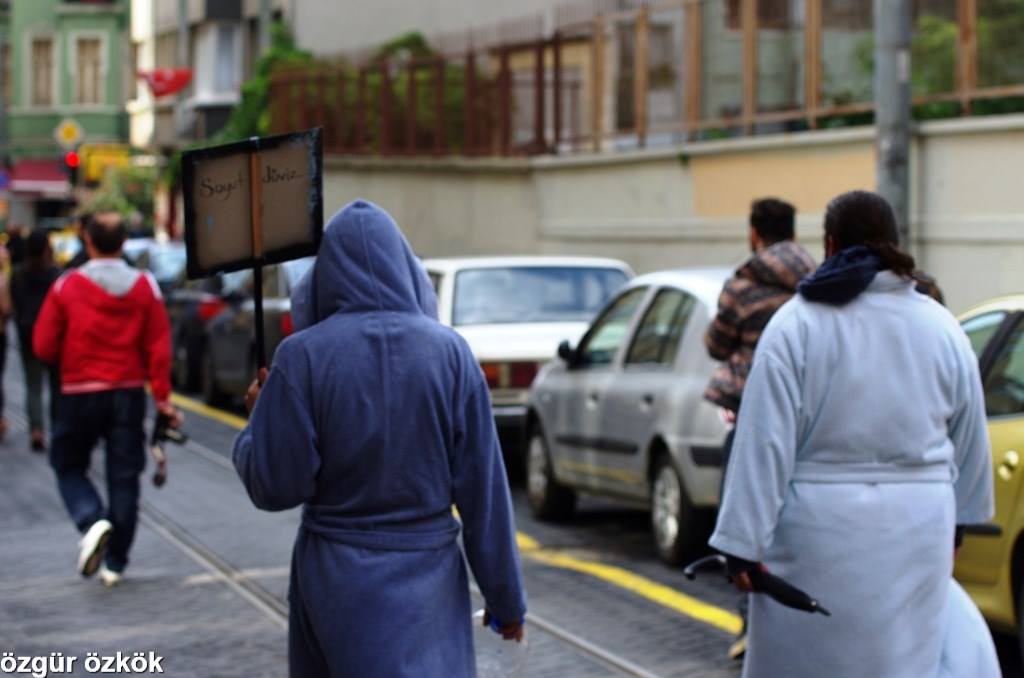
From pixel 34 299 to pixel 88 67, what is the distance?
47.6 meters

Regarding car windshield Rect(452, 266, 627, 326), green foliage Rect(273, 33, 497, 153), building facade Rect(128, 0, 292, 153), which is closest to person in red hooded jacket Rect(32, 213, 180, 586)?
car windshield Rect(452, 266, 627, 326)

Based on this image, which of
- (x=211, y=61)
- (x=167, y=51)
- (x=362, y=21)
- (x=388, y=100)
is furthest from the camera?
(x=167, y=51)

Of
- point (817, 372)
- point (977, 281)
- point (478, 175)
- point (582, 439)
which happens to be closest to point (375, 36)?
point (478, 175)

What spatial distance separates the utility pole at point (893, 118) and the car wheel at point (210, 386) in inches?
319

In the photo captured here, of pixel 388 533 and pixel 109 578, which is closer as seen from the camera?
pixel 388 533

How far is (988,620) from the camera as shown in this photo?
7.54 m

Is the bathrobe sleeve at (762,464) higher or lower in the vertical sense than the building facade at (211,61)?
lower

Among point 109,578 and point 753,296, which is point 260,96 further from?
point 753,296

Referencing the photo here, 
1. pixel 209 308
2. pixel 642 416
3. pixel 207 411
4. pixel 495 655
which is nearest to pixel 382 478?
pixel 495 655

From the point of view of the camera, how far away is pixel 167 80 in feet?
143

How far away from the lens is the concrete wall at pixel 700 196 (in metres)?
15.5

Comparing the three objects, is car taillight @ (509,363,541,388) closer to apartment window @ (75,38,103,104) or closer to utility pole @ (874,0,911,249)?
utility pole @ (874,0,911,249)

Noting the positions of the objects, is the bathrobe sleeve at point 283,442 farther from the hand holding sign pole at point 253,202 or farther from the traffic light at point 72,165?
the traffic light at point 72,165

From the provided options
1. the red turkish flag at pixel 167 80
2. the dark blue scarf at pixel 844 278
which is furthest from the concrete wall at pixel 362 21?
the dark blue scarf at pixel 844 278
